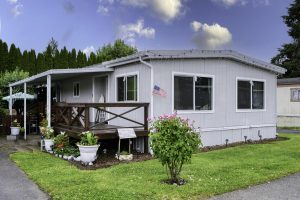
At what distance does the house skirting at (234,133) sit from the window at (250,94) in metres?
0.85

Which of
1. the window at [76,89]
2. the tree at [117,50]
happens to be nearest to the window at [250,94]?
the window at [76,89]

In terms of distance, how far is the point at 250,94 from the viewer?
44.2 ft

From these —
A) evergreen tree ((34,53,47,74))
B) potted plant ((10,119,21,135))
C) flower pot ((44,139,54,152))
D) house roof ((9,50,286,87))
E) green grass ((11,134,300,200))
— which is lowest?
green grass ((11,134,300,200))

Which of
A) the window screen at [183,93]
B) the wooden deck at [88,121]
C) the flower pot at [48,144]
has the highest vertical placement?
the window screen at [183,93]

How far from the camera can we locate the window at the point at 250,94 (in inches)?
515

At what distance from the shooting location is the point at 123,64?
11586 millimetres

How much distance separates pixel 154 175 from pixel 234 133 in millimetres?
6400

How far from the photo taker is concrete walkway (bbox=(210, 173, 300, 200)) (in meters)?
5.88

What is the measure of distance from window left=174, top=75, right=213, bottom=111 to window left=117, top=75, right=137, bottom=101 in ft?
4.62

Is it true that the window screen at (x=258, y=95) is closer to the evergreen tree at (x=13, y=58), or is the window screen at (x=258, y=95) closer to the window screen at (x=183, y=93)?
the window screen at (x=183, y=93)

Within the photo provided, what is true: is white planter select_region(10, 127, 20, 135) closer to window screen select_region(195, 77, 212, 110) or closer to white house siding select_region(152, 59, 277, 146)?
white house siding select_region(152, 59, 277, 146)

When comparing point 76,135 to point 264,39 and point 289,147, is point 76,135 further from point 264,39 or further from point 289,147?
point 264,39

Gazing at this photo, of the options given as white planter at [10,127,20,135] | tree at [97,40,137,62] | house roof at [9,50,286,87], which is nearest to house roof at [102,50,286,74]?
house roof at [9,50,286,87]

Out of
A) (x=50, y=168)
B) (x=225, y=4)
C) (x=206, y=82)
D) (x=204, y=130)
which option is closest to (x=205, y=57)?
(x=206, y=82)
